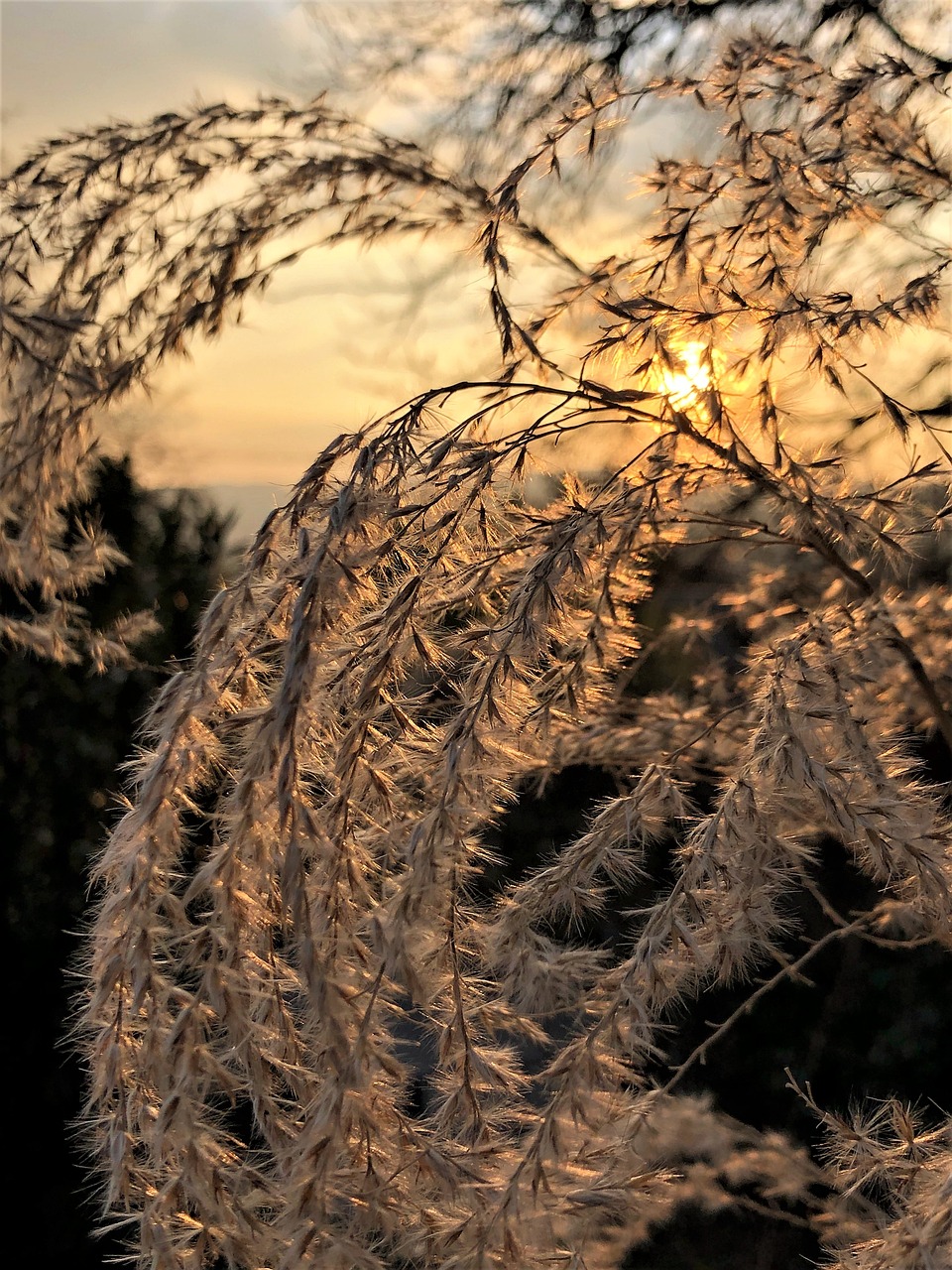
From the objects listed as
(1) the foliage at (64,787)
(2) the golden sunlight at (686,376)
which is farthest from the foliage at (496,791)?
(1) the foliage at (64,787)

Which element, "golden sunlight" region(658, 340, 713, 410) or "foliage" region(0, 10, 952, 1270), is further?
"golden sunlight" region(658, 340, 713, 410)

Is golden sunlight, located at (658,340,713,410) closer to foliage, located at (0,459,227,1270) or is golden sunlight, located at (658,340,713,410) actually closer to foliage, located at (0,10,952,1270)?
foliage, located at (0,10,952,1270)

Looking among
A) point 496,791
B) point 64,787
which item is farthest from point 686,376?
point 64,787

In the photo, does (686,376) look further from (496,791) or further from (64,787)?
(64,787)

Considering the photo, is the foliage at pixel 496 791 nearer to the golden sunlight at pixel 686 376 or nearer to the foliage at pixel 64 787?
the golden sunlight at pixel 686 376

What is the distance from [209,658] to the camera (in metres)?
1.10

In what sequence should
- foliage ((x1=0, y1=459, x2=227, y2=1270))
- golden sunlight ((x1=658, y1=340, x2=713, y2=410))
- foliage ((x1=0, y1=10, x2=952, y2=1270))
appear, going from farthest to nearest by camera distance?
foliage ((x1=0, y1=459, x2=227, y2=1270)), golden sunlight ((x1=658, y1=340, x2=713, y2=410)), foliage ((x1=0, y1=10, x2=952, y2=1270))

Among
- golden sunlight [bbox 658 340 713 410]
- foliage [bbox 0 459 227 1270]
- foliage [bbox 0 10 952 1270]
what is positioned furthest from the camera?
foliage [bbox 0 459 227 1270]

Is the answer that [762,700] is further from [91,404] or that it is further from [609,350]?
[91,404]

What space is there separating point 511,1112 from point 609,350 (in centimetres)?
80

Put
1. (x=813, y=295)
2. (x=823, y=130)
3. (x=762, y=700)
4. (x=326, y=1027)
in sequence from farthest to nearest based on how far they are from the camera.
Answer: (x=823, y=130), (x=813, y=295), (x=762, y=700), (x=326, y=1027)

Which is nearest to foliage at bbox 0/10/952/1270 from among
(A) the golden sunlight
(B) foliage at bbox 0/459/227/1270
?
(A) the golden sunlight

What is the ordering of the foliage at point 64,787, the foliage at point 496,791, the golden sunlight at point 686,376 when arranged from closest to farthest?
the foliage at point 496,791 < the golden sunlight at point 686,376 < the foliage at point 64,787

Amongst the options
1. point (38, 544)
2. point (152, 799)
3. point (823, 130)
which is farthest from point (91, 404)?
point (823, 130)
